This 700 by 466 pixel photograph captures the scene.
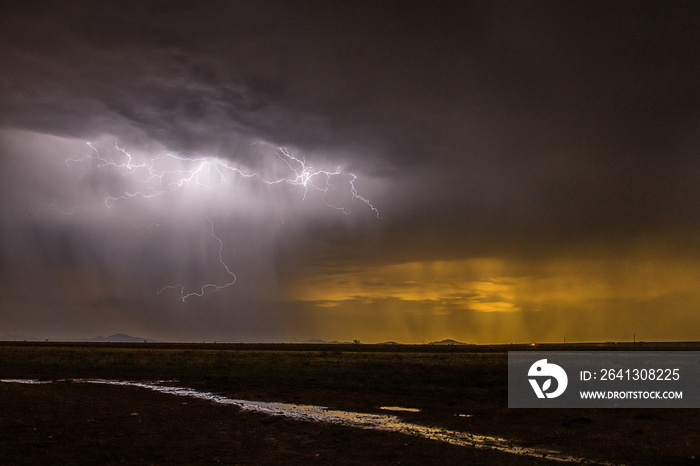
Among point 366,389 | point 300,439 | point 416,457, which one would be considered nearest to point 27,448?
point 300,439

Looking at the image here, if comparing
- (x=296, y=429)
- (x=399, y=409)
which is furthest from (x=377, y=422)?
(x=399, y=409)

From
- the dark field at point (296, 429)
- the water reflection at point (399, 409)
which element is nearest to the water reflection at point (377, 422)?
the water reflection at point (399, 409)

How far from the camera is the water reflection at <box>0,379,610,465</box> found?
12.2 m

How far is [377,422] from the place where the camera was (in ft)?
52.1


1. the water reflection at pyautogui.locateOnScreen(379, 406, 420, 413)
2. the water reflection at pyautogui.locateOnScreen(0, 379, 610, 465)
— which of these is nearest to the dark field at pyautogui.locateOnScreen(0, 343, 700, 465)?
the water reflection at pyautogui.locateOnScreen(379, 406, 420, 413)

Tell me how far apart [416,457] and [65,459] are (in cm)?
676

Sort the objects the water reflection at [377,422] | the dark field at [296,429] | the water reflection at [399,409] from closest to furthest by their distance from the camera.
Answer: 1. the dark field at [296,429]
2. the water reflection at [377,422]
3. the water reflection at [399,409]

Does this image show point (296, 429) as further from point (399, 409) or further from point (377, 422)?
point (399, 409)

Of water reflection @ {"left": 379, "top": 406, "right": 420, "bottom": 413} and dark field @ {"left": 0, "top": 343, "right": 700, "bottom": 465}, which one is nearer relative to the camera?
dark field @ {"left": 0, "top": 343, "right": 700, "bottom": 465}

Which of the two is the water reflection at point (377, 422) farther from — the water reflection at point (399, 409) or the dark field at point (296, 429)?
the dark field at point (296, 429)

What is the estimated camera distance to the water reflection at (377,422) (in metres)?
12.2

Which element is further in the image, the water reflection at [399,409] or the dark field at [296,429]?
the water reflection at [399,409]

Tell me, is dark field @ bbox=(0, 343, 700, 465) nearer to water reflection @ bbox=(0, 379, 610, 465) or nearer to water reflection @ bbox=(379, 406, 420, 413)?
water reflection @ bbox=(379, 406, 420, 413)

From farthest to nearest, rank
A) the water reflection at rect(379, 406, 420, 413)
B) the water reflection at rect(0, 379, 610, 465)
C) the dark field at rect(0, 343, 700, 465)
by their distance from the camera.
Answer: the water reflection at rect(379, 406, 420, 413) → the water reflection at rect(0, 379, 610, 465) → the dark field at rect(0, 343, 700, 465)
